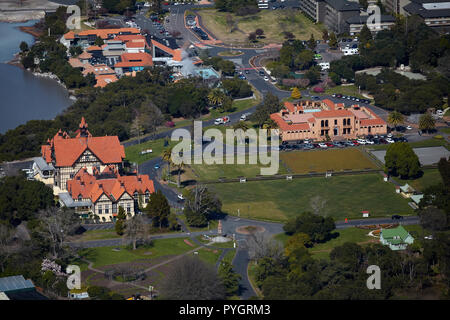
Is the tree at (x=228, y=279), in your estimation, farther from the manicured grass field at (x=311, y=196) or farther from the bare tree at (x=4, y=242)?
the manicured grass field at (x=311, y=196)

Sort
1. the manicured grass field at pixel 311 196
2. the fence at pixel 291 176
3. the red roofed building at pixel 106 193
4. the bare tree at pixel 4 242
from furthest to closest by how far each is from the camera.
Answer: the fence at pixel 291 176
the manicured grass field at pixel 311 196
the red roofed building at pixel 106 193
the bare tree at pixel 4 242

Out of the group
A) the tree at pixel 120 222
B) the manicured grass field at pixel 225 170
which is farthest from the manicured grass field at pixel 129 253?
the manicured grass field at pixel 225 170

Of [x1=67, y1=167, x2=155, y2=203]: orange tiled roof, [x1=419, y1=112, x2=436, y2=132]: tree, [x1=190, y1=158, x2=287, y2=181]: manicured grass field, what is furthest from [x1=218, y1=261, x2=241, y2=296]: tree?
[x1=419, y1=112, x2=436, y2=132]: tree

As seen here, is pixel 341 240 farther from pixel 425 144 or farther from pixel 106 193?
pixel 425 144

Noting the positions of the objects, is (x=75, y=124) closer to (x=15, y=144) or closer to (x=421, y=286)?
(x=15, y=144)

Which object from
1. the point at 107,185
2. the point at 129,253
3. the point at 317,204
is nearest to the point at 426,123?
the point at 317,204

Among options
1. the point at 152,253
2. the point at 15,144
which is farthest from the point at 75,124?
the point at 152,253
